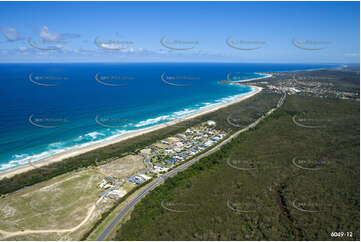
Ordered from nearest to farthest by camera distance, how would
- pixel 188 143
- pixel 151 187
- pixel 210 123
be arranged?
1. pixel 151 187
2. pixel 188 143
3. pixel 210 123

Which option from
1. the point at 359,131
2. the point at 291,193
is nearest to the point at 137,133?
the point at 291,193

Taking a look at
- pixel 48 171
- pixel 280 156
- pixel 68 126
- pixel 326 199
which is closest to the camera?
pixel 326 199

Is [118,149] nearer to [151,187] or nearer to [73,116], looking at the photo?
[151,187]

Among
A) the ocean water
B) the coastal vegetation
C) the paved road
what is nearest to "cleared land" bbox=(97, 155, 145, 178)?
the coastal vegetation

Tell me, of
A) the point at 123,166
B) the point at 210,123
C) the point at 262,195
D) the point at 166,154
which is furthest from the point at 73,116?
the point at 262,195

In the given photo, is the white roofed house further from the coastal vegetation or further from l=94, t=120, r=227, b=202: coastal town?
the coastal vegetation

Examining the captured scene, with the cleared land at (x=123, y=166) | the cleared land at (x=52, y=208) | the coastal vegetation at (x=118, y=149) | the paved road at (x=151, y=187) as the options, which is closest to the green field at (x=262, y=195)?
the paved road at (x=151, y=187)

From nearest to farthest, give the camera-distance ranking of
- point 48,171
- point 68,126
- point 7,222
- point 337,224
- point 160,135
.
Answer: point 337,224, point 7,222, point 48,171, point 160,135, point 68,126

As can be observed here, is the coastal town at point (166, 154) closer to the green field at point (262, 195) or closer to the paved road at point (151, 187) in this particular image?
the paved road at point (151, 187)

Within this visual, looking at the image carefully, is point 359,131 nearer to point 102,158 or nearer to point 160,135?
point 160,135
